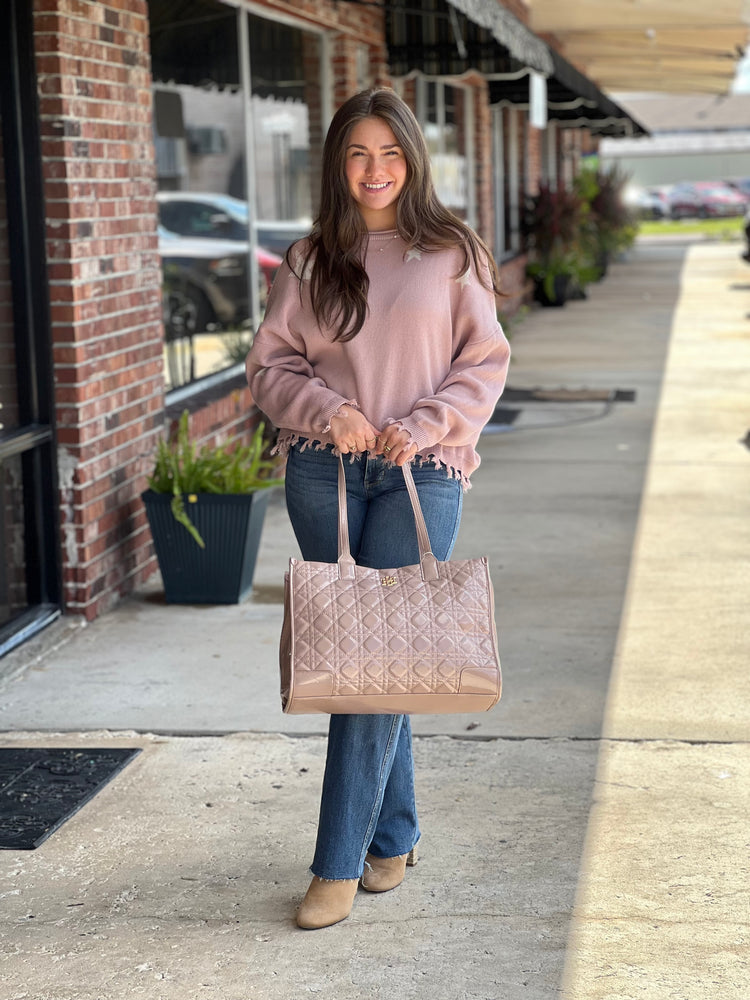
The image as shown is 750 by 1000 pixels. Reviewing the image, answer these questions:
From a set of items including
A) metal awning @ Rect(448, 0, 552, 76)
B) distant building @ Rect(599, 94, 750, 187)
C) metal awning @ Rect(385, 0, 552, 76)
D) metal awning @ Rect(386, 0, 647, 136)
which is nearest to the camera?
metal awning @ Rect(448, 0, 552, 76)

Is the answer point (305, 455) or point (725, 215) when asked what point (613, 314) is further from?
point (725, 215)

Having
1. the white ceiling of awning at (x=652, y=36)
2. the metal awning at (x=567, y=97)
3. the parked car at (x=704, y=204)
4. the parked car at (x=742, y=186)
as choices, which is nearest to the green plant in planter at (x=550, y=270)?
the metal awning at (x=567, y=97)

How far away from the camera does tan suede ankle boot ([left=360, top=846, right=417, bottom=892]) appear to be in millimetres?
3447

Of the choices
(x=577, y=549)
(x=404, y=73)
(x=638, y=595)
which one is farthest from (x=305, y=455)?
(x=404, y=73)

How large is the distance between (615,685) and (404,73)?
7189 mm

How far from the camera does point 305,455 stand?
319 centimetres

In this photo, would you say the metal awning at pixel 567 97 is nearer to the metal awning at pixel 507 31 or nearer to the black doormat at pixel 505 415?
the metal awning at pixel 507 31

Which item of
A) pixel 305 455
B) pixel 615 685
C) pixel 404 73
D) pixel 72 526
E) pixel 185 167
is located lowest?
pixel 615 685

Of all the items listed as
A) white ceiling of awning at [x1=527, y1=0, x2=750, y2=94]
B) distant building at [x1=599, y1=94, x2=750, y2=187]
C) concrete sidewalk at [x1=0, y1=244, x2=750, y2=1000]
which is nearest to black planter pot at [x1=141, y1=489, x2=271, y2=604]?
concrete sidewalk at [x1=0, y1=244, x2=750, y2=1000]

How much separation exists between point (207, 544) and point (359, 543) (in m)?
2.79

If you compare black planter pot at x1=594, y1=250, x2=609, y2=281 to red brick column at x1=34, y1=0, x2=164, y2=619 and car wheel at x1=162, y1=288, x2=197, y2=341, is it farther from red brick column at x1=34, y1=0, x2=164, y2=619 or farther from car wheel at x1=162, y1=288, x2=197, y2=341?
red brick column at x1=34, y1=0, x2=164, y2=619

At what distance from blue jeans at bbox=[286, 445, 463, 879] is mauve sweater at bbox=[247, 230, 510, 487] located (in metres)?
0.07

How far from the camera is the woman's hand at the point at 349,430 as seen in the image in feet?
9.92

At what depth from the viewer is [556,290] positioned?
20.3 meters
